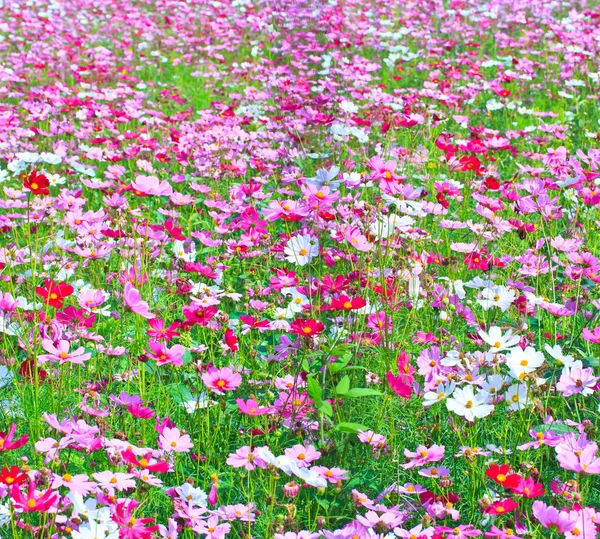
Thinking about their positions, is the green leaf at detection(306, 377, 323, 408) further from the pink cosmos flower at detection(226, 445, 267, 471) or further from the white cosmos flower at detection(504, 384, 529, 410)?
the white cosmos flower at detection(504, 384, 529, 410)

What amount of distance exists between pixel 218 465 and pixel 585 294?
1.15 meters

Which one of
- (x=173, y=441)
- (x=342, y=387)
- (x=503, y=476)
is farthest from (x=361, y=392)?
(x=173, y=441)

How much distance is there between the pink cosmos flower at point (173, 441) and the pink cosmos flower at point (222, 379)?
148mm

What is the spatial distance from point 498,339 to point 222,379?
669 mm

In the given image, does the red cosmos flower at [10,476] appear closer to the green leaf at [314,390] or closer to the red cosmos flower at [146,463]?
the red cosmos flower at [146,463]

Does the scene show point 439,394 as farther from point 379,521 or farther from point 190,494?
point 190,494

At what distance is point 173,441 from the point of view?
1632mm

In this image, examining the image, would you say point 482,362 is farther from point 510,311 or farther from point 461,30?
point 461,30

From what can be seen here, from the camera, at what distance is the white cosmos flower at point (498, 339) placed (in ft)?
5.81

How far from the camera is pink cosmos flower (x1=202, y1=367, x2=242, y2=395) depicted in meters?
1.75

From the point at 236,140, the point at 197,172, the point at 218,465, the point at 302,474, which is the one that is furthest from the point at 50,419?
the point at 236,140

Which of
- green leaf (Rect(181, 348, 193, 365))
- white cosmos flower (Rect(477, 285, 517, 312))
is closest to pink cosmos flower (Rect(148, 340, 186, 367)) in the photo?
green leaf (Rect(181, 348, 193, 365))

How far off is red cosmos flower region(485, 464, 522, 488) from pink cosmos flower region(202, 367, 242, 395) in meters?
0.61

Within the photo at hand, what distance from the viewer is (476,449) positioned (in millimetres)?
1601
